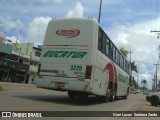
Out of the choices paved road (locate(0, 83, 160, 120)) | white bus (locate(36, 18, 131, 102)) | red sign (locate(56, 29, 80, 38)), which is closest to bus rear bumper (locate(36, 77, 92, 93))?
white bus (locate(36, 18, 131, 102))

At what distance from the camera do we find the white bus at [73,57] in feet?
46.8

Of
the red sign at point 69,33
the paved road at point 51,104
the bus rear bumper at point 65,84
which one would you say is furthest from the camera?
the red sign at point 69,33

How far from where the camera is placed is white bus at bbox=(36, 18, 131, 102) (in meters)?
14.3

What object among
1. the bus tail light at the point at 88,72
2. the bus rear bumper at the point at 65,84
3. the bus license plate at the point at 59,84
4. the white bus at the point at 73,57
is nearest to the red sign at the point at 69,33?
the white bus at the point at 73,57

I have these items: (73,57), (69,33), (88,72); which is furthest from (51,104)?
(69,33)

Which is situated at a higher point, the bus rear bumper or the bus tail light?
the bus tail light

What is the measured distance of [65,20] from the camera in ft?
50.3

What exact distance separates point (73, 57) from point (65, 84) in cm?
135

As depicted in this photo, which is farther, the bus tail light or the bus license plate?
the bus license plate

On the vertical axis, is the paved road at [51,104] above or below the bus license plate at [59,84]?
below

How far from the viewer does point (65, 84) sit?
47.0 feet

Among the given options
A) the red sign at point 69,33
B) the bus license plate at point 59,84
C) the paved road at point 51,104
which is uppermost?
the red sign at point 69,33

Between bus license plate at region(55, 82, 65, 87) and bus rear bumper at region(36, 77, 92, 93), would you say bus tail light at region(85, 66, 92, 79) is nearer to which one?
bus rear bumper at region(36, 77, 92, 93)

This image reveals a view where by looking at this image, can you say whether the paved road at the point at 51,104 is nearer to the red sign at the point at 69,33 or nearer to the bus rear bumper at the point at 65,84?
the bus rear bumper at the point at 65,84
